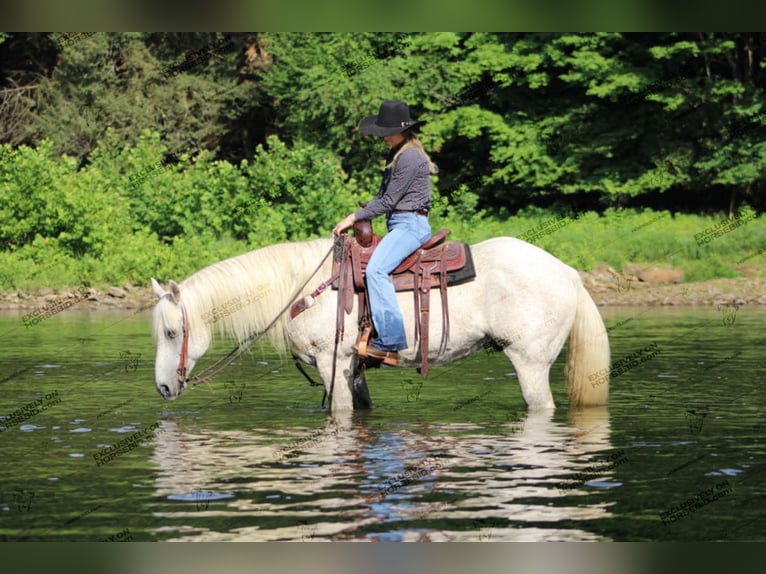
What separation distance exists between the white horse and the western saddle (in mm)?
84

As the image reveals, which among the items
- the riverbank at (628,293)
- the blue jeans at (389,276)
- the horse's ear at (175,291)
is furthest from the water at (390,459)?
the riverbank at (628,293)

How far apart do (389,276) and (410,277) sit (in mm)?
193

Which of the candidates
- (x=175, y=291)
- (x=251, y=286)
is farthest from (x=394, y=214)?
(x=175, y=291)

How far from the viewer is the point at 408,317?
11688 millimetres

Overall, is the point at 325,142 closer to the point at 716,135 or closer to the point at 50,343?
the point at 716,135

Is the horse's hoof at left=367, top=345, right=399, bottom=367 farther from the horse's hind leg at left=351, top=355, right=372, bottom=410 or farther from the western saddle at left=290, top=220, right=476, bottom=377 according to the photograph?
the horse's hind leg at left=351, top=355, right=372, bottom=410

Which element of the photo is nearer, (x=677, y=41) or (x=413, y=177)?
(x=413, y=177)

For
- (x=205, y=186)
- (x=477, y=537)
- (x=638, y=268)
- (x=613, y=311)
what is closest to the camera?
(x=477, y=537)

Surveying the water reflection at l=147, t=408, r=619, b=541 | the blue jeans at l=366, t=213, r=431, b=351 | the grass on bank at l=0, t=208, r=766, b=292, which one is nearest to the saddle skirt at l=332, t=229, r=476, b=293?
the blue jeans at l=366, t=213, r=431, b=351

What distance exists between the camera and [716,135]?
3744 centimetres
